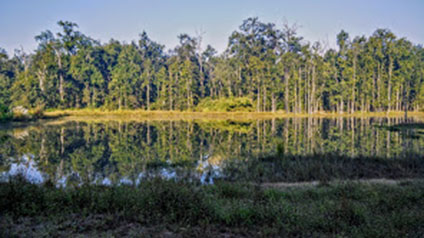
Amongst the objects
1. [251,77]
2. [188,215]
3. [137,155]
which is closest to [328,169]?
[188,215]

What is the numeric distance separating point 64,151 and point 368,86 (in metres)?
53.7

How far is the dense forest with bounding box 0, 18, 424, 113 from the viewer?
5762 cm

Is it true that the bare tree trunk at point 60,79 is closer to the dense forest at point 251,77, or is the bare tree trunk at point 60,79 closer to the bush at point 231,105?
the dense forest at point 251,77

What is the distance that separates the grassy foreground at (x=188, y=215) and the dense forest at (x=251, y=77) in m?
49.3

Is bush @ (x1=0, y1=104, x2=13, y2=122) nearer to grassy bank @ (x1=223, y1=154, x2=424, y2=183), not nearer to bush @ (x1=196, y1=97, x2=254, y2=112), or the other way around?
bush @ (x1=196, y1=97, x2=254, y2=112)

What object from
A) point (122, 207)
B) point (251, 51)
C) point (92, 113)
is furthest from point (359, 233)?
point (251, 51)

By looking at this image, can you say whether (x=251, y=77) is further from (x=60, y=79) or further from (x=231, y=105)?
(x=60, y=79)

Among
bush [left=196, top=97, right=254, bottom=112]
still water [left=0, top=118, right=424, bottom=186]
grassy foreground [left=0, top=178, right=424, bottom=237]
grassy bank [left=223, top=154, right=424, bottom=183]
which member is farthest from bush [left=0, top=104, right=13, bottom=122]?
grassy foreground [left=0, top=178, right=424, bottom=237]

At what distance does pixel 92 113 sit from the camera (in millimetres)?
54375

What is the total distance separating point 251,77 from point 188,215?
57788 millimetres

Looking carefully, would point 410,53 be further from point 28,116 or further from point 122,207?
point 122,207

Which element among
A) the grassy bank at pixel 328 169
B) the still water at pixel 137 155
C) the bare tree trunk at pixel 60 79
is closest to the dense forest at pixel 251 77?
the bare tree trunk at pixel 60 79

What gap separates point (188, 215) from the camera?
5980 millimetres

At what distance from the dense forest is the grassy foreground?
49.3 metres
